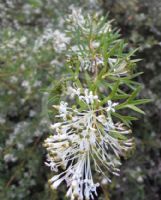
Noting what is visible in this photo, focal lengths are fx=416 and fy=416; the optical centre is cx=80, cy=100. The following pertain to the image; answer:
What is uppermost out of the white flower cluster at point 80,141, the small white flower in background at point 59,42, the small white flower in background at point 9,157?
the small white flower in background at point 59,42

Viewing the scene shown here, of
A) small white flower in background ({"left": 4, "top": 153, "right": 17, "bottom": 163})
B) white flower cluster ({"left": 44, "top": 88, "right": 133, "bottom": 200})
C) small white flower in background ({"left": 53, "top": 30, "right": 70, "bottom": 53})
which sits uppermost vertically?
small white flower in background ({"left": 53, "top": 30, "right": 70, "bottom": 53})

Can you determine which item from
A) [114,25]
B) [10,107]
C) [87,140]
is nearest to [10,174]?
[10,107]

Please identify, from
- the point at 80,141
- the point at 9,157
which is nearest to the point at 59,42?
the point at 9,157

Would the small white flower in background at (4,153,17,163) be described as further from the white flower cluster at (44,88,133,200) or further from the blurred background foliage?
the white flower cluster at (44,88,133,200)

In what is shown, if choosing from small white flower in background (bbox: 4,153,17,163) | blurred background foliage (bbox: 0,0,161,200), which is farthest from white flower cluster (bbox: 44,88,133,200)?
small white flower in background (bbox: 4,153,17,163)

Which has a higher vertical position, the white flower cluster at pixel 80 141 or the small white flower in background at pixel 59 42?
the small white flower in background at pixel 59 42

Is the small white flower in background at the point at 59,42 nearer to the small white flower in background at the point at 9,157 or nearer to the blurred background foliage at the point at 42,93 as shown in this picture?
the blurred background foliage at the point at 42,93

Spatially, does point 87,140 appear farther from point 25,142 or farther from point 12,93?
point 12,93

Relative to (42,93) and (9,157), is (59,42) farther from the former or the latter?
(9,157)

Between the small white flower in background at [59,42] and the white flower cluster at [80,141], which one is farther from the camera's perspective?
the small white flower in background at [59,42]

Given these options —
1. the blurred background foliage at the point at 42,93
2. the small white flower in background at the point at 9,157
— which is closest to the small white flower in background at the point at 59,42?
the blurred background foliage at the point at 42,93
